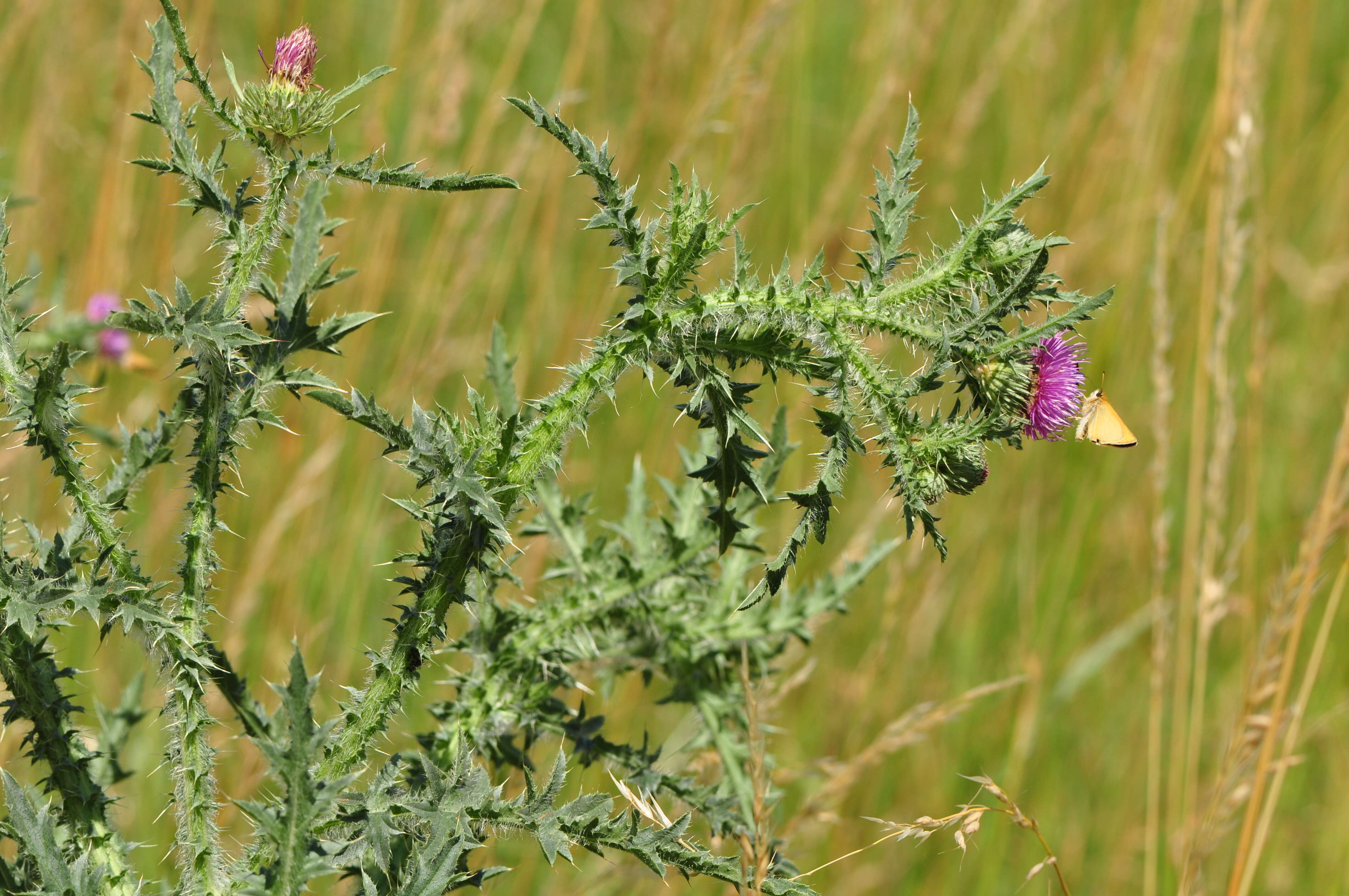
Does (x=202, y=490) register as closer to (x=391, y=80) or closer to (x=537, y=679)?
(x=537, y=679)

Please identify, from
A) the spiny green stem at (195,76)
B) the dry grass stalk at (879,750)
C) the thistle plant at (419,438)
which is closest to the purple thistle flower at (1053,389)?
the thistle plant at (419,438)

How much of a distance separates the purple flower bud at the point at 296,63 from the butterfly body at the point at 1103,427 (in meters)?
1.44

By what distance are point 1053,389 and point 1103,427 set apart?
0.17m

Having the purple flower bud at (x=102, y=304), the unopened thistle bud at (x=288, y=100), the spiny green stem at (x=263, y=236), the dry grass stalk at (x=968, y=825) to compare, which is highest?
the purple flower bud at (x=102, y=304)

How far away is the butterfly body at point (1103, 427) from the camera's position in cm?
208

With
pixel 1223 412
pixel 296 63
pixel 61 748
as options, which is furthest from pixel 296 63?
pixel 1223 412

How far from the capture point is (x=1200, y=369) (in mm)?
3980

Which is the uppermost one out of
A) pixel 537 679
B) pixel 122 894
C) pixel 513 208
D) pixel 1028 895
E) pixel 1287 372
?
pixel 513 208

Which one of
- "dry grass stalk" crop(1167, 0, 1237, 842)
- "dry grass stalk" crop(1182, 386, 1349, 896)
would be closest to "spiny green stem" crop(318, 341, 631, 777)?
"dry grass stalk" crop(1182, 386, 1349, 896)

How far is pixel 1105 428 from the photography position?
2.10 m

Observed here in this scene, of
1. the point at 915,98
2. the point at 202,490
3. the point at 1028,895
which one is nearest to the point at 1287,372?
the point at 915,98

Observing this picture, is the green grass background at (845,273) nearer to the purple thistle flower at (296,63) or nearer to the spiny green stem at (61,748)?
the spiny green stem at (61,748)

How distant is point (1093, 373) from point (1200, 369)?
1.25ft

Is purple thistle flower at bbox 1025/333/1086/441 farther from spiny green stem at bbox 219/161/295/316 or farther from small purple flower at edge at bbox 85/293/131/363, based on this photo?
small purple flower at edge at bbox 85/293/131/363
